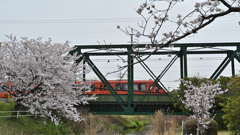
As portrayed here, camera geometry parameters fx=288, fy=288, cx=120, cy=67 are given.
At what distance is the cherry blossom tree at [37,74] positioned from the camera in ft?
59.9

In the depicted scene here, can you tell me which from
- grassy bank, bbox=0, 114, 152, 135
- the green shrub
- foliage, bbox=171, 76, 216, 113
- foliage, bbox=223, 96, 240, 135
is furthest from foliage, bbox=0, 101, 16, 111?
foliage, bbox=223, 96, 240, 135

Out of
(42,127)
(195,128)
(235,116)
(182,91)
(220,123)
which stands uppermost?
(182,91)

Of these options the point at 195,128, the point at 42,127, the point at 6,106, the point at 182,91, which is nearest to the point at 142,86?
the point at 182,91

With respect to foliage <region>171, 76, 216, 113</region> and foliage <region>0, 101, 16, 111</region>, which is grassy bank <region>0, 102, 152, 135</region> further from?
foliage <region>171, 76, 216, 113</region>

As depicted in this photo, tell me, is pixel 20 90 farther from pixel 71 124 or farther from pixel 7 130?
pixel 71 124

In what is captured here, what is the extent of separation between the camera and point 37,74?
18047 millimetres

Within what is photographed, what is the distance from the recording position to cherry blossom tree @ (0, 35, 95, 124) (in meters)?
18.3

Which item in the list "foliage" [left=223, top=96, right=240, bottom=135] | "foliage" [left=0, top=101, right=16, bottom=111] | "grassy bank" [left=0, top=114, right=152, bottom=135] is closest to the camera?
"foliage" [left=223, top=96, right=240, bottom=135]

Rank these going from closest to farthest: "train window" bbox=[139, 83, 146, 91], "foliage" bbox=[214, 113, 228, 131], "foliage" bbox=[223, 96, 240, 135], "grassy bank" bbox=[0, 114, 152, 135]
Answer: "foliage" bbox=[223, 96, 240, 135] → "grassy bank" bbox=[0, 114, 152, 135] → "foliage" bbox=[214, 113, 228, 131] → "train window" bbox=[139, 83, 146, 91]

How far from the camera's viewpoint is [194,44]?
25734 mm

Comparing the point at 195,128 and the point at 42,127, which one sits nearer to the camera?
the point at 195,128

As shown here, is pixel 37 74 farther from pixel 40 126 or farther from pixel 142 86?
pixel 142 86

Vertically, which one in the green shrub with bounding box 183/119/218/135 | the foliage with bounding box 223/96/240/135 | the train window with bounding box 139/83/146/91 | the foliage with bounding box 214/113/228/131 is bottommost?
the foliage with bounding box 214/113/228/131

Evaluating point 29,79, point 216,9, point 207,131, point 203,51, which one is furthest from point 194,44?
point 216,9
